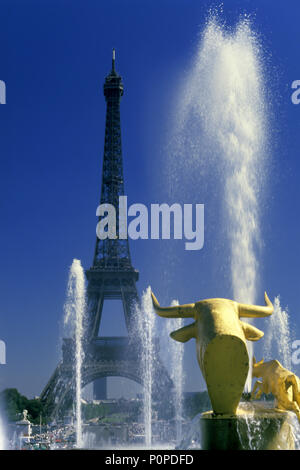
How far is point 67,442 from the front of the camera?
2919cm

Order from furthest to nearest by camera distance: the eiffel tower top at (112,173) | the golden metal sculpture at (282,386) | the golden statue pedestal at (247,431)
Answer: the eiffel tower top at (112,173), the golden metal sculpture at (282,386), the golden statue pedestal at (247,431)

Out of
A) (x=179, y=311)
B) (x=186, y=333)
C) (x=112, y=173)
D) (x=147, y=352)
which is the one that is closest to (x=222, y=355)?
(x=186, y=333)

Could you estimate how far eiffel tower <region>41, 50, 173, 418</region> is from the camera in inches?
1875

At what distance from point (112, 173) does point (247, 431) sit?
50508 millimetres

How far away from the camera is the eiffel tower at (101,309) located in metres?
47.6

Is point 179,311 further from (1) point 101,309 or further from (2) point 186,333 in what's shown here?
(1) point 101,309

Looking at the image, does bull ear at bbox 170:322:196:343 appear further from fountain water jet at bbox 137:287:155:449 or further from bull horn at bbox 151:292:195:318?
fountain water jet at bbox 137:287:155:449

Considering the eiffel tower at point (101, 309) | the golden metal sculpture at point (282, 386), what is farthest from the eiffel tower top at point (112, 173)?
the golden metal sculpture at point (282, 386)

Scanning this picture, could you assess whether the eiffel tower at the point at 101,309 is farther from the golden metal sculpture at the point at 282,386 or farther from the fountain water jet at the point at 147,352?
the golden metal sculpture at the point at 282,386

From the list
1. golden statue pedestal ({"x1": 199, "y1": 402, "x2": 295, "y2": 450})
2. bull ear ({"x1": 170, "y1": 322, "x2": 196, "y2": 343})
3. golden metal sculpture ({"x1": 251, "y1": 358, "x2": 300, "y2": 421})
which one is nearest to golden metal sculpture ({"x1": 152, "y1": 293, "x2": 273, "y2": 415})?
golden statue pedestal ({"x1": 199, "y1": 402, "x2": 295, "y2": 450})

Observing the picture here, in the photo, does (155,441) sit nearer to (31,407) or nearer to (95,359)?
(95,359)

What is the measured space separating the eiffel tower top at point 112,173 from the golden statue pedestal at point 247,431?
4371cm

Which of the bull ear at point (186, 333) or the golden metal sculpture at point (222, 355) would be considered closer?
the golden metal sculpture at point (222, 355)

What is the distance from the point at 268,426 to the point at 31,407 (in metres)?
46.5
